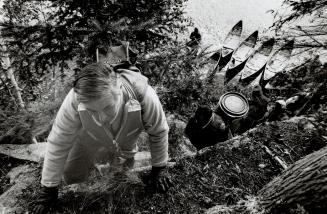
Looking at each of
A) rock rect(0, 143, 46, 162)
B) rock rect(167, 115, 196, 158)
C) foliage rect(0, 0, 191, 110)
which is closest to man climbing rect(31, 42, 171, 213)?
foliage rect(0, 0, 191, 110)

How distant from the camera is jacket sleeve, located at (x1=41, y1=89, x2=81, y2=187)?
2122 millimetres

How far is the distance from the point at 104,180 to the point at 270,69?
7.10 meters

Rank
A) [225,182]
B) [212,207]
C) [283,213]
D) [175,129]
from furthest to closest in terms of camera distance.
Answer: [175,129] → [225,182] → [212,207] → [283,213]

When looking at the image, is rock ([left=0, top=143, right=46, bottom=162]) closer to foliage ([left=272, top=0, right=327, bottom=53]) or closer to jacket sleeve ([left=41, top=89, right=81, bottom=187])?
jacket sleeve ([left=41, top=89, right=81, bottom=187])

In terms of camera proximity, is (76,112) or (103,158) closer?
(76,112)

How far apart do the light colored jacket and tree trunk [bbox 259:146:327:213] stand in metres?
1.07

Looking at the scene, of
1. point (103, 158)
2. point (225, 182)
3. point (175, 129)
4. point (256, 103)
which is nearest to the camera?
point (225, 182)

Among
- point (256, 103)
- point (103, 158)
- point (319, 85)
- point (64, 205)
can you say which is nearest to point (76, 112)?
point (64, 205)

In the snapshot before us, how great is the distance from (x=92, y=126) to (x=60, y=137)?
29 cm

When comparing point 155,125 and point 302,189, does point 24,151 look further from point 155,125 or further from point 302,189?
point 302,189

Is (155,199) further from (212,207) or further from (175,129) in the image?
(175,129)

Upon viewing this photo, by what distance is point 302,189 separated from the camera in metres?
1.79

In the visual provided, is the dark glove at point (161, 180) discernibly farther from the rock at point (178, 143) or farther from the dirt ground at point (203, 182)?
the rock at point (178, 143)

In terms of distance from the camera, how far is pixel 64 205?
8.39ft
